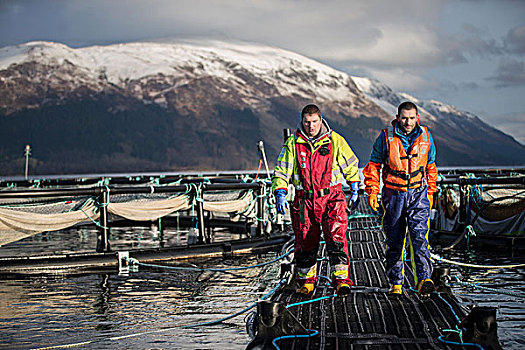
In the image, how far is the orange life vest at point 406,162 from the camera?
643cm

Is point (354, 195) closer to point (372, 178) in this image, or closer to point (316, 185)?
point (372, 178)

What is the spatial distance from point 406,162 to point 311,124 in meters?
1.10

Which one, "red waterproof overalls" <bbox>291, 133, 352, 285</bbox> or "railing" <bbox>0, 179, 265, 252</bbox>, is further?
"railing" <bbox>0, 179, 265, 252</bbox>

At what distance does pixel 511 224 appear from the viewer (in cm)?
1227

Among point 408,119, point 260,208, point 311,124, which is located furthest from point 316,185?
point 260,208

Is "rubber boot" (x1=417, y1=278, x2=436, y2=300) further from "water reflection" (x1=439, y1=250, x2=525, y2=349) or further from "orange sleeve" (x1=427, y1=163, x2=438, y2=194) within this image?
"orange sleeve" (x1=427, y1=163, x2=438, y2=194)

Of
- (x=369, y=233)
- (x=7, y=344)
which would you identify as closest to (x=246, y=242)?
(x=369, y=233)

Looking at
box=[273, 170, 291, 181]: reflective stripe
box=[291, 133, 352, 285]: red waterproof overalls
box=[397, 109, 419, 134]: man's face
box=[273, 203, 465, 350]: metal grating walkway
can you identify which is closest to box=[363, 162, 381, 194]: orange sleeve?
box=[291, 133, 352, 285]: red waterproof overalls

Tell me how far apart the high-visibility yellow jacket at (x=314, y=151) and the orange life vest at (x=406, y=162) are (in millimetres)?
383

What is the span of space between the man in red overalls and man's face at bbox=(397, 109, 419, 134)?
645 millimetres

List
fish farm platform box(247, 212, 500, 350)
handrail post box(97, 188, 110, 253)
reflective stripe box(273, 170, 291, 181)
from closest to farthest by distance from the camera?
fish farm platform box(247, 212, 500, 350) < reflective stripe box(273, 170, 291, 181) < handrail post box(97, 188, 110, 253)

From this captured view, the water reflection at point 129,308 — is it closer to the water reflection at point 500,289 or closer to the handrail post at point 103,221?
the handrail post at point 103,221

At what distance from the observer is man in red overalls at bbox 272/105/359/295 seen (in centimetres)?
645

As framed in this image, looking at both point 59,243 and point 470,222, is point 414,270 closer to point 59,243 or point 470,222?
point 470,222
